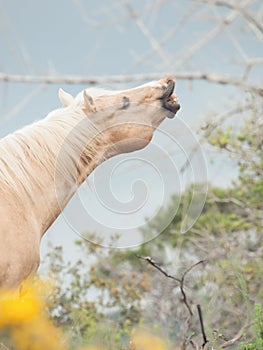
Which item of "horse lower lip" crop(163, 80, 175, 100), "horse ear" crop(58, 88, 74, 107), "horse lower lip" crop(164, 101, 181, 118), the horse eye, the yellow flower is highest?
the yellow flower

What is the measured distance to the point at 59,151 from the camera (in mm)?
3221

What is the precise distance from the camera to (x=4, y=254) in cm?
264

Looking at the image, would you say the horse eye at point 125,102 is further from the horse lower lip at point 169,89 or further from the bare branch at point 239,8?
the bare branch at point 239,8

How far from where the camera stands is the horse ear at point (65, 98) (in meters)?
3.59

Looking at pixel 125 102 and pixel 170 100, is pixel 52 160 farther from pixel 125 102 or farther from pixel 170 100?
pixel 170 100

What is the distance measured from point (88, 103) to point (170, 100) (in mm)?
621

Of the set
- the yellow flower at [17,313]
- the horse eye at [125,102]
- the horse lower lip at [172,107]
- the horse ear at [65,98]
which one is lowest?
the horse lower lip at [172,107]

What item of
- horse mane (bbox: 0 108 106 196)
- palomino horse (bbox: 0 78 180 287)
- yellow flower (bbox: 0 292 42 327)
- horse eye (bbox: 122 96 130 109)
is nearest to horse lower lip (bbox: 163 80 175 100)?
palomino horse (bbox: 0 78 180 287)

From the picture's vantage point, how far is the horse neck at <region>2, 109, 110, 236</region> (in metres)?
3.06

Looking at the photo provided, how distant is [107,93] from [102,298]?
3561 mm

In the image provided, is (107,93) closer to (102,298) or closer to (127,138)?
(127,138)

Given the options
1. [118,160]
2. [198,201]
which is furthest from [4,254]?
[198,201]

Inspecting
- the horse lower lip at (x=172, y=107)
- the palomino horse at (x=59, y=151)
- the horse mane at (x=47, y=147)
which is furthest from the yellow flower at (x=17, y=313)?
the horse lower lip at (x=172, y=107)

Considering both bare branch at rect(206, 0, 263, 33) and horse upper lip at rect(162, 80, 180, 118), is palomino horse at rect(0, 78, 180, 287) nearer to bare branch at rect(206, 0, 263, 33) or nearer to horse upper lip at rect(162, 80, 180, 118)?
horse upper lip at rect(162, 80, 180, 118)
